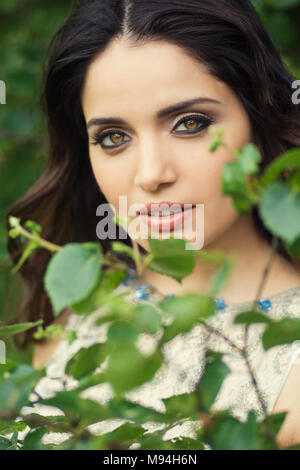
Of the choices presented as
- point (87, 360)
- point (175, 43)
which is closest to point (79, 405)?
point (87, 360)

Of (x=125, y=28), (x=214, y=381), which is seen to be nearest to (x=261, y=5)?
(x=125, y=28)

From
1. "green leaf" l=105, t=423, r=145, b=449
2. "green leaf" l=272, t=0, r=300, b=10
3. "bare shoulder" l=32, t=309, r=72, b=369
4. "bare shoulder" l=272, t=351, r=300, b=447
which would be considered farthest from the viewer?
"green leaf" l=272, t=0, r=300, b=10

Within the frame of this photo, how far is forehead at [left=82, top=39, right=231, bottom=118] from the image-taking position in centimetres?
149

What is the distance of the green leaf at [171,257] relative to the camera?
707mm

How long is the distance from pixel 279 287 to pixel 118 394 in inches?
47.2

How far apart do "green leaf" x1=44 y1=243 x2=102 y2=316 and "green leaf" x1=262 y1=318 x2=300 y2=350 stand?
0.19 meters

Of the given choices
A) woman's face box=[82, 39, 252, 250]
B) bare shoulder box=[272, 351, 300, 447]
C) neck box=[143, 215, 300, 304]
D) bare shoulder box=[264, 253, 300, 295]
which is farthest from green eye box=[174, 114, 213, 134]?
bare shoulder box=[272, 351, 300, 447]

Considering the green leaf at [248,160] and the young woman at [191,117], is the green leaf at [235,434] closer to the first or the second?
the green leaf at [248,160]

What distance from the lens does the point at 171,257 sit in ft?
2.34

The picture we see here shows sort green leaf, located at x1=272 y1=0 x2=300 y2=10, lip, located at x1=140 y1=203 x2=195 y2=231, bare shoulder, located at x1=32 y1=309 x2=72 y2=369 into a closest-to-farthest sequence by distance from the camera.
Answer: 1. lip, located at x1=140 y1=203 x2=195 y2=231
2. bare shoulder, located at x1=32 y1=309 x2=72 y2=369
3. green leaf, located at x1=272 y1=0 x2=300 y2=10

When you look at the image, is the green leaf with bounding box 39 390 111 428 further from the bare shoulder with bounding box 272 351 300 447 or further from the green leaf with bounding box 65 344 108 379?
the bare shoulder with bounding box 272 351 300 447

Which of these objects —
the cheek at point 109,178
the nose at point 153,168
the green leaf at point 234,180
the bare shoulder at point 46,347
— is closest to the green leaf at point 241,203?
the green leaf at point 234,180

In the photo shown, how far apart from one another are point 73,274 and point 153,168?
31.6 inches
